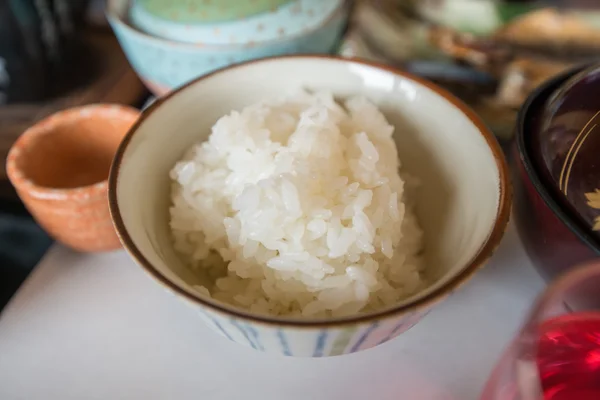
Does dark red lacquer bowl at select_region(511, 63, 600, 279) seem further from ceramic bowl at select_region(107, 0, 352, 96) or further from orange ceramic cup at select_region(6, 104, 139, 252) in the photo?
orange ceramic cup at select_region(6, 104, 139, 252)

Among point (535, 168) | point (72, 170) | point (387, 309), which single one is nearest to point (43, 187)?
point (72, 170)

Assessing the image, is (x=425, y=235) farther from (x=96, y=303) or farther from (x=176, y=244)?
(x=96, y=303)

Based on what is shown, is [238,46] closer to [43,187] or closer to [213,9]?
[213,9]

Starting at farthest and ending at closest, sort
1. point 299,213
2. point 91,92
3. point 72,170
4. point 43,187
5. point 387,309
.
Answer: point 91,92 < point 72,170 < point 43,187 < point 299,213 < point 387,309

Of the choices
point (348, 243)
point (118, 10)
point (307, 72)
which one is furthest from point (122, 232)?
point (118, 10)

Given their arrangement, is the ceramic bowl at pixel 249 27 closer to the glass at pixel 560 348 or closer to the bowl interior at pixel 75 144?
the bowl interior at pixel 75 144

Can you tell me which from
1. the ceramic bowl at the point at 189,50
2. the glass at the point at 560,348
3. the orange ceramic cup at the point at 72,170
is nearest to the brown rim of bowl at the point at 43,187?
the orange ceramic cup at the point at 72,170

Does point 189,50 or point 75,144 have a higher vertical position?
point 189,50
